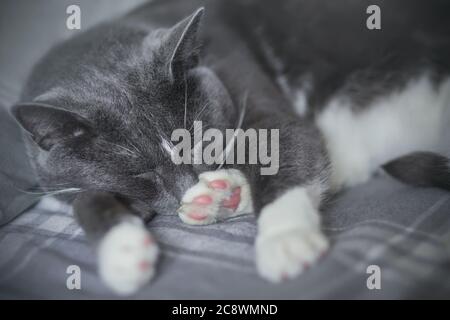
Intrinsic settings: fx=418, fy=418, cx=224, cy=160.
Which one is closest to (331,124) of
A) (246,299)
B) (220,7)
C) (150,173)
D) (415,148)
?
(415,148)

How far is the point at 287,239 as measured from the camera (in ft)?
2.82

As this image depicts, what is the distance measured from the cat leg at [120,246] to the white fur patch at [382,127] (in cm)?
67

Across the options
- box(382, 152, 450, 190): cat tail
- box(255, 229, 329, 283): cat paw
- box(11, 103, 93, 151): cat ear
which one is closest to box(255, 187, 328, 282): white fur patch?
box(255, 229, 329, 283): cat paw

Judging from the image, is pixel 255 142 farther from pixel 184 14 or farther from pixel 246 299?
pixel 184 14

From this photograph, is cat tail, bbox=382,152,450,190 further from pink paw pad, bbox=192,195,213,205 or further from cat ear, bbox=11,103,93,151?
cat ear, bbox=11,103,93,151

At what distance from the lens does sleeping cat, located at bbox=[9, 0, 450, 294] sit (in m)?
0.96

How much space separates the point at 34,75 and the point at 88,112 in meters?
0.40

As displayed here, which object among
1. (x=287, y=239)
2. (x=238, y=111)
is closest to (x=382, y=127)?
(x=238, y=111)

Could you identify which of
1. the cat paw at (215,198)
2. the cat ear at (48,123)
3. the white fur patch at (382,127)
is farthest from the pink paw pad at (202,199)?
the white fur patch at (382,127)

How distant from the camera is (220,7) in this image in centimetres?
147

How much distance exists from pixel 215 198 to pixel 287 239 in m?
0.25

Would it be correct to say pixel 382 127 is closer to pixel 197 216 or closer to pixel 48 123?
pixel 197 216

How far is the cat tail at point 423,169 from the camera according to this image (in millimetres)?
1145

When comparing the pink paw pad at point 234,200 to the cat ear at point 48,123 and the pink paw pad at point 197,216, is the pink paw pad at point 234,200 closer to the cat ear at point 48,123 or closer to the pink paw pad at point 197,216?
the pink paw pad at point 197,216
